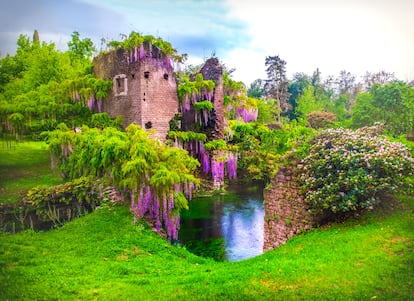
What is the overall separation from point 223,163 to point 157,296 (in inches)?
669

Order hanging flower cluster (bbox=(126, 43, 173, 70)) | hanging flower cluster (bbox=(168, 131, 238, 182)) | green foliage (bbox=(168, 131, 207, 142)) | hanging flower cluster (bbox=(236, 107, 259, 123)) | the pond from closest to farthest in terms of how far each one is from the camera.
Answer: the pond, hanging flower cluster (bbox=(126, 43, 173, 70)), green foliage (bbox=(168, 131, 207, 142)), hanging flower cluster (bbox=(168, 131, 238, 182)), hanging flower cluster (bbox=(236, 107, 259, 123))

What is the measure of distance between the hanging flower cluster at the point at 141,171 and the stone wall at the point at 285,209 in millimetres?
2751

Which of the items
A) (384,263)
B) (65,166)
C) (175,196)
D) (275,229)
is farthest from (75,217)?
(384,263)

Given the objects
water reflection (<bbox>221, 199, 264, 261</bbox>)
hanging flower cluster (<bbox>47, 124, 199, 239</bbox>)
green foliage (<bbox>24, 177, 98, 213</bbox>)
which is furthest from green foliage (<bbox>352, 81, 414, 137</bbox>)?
green foliage (<bbox>24, 177, 98, 213</bbox>)

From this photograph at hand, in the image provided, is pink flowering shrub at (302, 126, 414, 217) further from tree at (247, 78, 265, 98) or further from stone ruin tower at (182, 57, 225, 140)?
tree at (247, 78, 265, 98)

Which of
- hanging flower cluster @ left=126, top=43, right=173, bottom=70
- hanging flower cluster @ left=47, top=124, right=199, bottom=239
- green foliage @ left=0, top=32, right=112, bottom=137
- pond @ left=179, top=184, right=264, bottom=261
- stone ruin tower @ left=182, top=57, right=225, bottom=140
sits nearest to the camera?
hanging flower cluster @ left=47, top=124, right=199, bottom=239

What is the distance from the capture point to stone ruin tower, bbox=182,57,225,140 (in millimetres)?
23188

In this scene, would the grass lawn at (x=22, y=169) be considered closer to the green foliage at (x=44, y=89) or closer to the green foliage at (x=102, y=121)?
the green foliage at (x=44, y=89)

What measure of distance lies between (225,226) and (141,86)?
9472 millimetres

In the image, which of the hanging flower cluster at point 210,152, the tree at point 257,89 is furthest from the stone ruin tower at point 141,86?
the tree at point 257,89

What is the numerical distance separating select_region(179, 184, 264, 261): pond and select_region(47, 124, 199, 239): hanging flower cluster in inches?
81.7

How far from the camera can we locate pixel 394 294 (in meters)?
5.95

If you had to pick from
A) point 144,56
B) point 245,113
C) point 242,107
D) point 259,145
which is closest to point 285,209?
point 144,56

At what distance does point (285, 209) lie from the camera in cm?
1076
